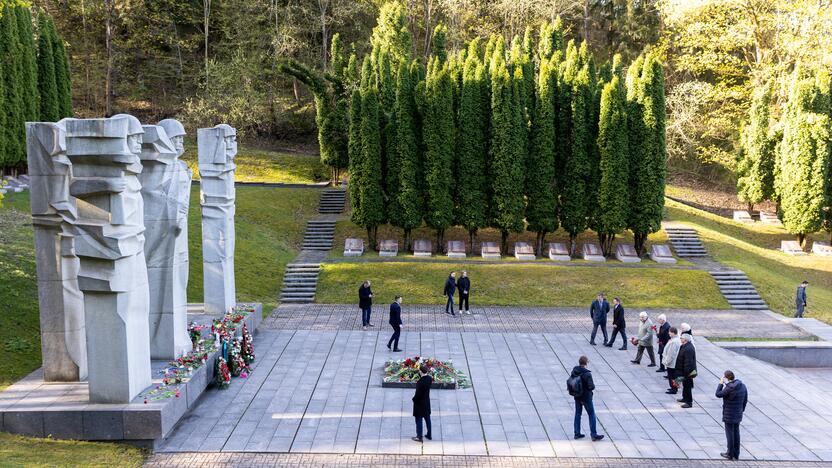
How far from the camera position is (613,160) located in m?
28.0

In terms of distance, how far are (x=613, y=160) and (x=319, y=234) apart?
45.3 ft

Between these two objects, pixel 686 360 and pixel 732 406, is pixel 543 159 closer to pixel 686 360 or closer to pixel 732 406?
pixel 686 360

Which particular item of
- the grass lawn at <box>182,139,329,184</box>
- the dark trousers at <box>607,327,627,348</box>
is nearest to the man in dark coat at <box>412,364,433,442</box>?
the dark trousers at <box>607,327,627,348</box>

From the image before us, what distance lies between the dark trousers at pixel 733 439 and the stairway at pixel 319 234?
2148 cm

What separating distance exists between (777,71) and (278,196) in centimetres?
2867

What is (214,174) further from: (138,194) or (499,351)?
(499,351)

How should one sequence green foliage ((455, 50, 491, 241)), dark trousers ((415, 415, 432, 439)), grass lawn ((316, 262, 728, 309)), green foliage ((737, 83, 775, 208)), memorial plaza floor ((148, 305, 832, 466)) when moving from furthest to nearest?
green foliage ((737, 83, 775, 208))
green foliage ((455, 50, 491, 241))
grass lawn ((316, 262, 728, 309))
dark trousers ((415, 415, 432, 439))
memorial plaza floor ((148, 305, 832, 466))

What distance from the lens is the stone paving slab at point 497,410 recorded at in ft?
37.6

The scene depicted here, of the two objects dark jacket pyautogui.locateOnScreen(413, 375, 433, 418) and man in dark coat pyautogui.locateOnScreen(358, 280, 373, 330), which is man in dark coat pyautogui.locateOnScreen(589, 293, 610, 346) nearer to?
man in dark coat pyautogui.locateOnScreen(358, 280, 373, 330)

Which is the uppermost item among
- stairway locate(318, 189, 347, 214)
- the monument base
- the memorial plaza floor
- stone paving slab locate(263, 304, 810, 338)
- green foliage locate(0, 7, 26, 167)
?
green foliage locate(0, 7, 26, 167)

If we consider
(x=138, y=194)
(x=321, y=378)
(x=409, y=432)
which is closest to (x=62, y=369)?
(x=138, y=194)

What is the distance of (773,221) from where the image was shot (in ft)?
123

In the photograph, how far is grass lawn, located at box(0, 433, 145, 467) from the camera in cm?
1002

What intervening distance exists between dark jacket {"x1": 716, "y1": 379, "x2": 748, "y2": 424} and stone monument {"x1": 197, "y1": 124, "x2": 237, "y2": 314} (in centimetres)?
1267
